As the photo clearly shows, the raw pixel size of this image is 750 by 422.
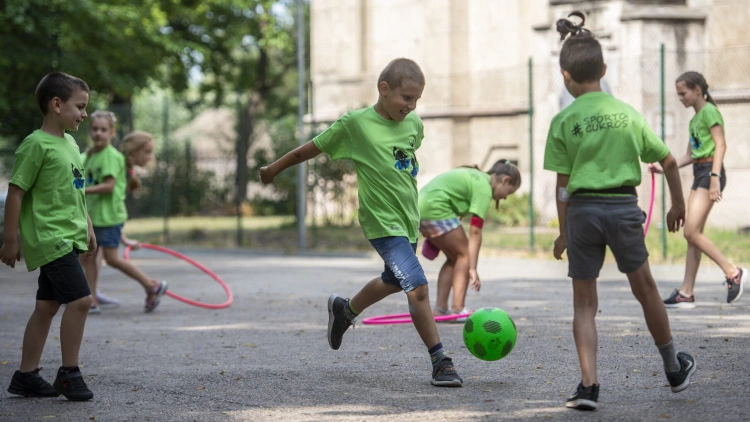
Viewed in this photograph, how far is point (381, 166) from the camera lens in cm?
623

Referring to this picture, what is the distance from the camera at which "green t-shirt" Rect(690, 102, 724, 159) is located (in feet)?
30.4

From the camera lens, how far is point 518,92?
24.2m

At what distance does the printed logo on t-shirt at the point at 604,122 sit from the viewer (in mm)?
5141

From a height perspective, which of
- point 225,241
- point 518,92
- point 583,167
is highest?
point 518,92

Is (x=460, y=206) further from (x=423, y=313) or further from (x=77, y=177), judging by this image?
(x=77, y=177)

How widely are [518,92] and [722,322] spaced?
1634 centimetres

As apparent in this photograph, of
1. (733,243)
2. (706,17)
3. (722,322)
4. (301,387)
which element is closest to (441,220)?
(722,322)

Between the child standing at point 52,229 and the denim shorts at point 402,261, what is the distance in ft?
5.68

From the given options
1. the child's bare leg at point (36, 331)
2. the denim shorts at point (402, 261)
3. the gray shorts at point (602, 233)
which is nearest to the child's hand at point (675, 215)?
the gray shorts at point (602, 233)

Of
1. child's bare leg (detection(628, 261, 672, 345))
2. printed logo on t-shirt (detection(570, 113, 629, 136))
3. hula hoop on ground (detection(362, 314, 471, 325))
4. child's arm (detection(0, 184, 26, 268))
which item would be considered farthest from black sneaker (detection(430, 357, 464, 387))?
hula hoop on ground (detection(362, 314, 471, 325))

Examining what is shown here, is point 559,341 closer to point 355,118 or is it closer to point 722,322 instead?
point 722,322

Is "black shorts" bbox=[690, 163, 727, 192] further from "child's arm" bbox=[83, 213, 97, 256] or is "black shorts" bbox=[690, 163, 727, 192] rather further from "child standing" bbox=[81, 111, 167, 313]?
"child's arm" bbox=[83, 213, 97, 256]

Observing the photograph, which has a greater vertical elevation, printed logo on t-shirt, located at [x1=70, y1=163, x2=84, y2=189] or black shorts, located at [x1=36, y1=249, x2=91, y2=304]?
printed logo on t-shirt, located at [x1=70, y1=163, x2=84, y2=189]

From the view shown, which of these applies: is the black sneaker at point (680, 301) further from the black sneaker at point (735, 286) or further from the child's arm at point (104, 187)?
the child's arm at point (104, 187)
